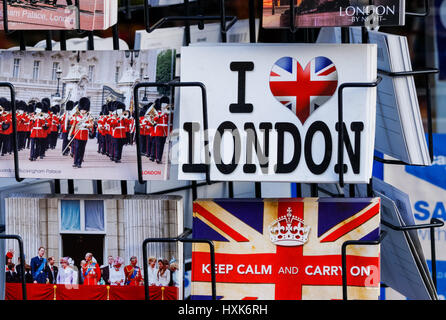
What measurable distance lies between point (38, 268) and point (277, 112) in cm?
35

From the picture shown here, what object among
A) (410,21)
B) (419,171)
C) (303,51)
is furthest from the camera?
(410,21)

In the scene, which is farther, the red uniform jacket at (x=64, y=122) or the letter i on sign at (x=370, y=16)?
the red uniform jacket at (x=64, y=122)

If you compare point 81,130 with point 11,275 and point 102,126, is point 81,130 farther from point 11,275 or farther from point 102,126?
point 11,275

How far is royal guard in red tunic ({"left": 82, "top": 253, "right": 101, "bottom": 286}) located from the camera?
0.81 metres

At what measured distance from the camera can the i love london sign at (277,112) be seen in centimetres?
74

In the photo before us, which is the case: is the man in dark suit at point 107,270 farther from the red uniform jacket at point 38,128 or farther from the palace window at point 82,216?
the red uniform jacket at point 38,128

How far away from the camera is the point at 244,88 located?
0.75 metres

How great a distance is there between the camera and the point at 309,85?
75 centimetres

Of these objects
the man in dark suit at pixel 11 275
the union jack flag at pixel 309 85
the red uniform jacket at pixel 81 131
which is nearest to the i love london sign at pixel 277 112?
the union jack flag at pixel 309 85

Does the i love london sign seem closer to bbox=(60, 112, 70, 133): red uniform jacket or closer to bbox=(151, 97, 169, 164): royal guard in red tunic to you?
bbox=(151, 97, 169, 164): royal guard in red tunic

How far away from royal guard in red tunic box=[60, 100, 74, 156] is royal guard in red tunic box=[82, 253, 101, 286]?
0.13 metres
